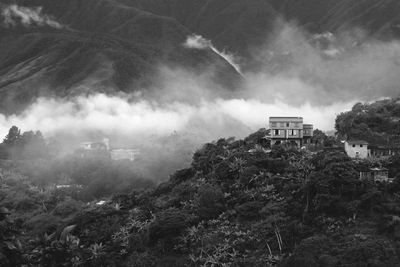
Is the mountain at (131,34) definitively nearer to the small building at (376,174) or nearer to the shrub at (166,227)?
the shrub at (166,227)

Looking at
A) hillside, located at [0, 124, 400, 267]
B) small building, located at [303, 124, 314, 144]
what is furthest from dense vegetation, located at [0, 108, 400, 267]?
small building, located at [303, 124, 314, 144]

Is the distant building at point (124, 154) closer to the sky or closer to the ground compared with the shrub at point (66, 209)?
closer to the sky

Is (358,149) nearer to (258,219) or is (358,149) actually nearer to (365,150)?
(365,150)

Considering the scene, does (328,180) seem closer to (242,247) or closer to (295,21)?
(242,247)

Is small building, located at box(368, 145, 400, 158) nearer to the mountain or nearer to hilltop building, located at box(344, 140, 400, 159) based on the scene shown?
hilltop building, located at box(344, 140, 400, 159)

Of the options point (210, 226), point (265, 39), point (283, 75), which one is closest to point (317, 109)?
→ point (283, 75)

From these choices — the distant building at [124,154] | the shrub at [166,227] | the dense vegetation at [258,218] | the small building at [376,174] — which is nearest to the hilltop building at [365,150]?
the dense vegetation at [258,218]

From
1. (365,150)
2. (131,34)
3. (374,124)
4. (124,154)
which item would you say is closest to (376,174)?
(365,150)
